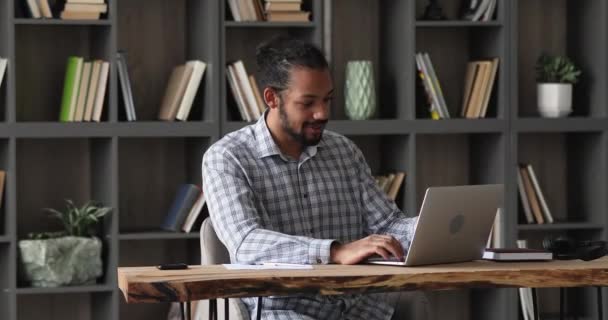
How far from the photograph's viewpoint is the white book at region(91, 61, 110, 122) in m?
4.21

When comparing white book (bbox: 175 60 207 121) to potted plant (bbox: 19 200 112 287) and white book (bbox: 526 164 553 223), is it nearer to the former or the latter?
potted plant (bbox: 19 200 112 287)

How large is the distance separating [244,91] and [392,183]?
74 cm

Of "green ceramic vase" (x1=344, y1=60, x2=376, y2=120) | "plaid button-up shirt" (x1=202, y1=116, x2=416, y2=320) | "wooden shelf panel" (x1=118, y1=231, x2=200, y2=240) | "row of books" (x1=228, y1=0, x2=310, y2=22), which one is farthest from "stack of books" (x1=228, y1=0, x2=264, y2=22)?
"plaid button-up shirt" (x1=202, y1=116, x2=416, y2=320)

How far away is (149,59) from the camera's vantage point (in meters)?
4.51

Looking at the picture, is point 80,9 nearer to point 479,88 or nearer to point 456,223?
point 479,88

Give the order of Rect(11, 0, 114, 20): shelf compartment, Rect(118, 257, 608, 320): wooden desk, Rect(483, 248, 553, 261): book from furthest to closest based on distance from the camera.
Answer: Rect(11, 0, 114, 20): shelf compartment → Rect(483, 248, 553, 261): book → Rect(118, 257, 608, 320): wooden desk

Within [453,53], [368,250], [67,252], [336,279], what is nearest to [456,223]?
[368,250]

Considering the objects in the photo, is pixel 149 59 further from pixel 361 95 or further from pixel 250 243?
pixel 250 243

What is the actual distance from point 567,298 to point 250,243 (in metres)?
2.47

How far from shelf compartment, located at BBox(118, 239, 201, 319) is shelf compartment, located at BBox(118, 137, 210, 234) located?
9cm

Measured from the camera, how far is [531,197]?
4691 millimetres

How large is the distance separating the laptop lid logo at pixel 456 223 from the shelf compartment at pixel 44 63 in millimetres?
2035

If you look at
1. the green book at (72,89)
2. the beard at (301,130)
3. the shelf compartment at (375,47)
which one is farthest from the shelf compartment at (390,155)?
the beard at (301,130)

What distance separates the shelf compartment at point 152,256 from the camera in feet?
14.8
